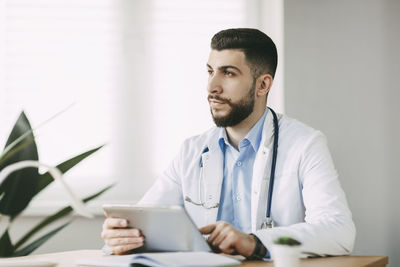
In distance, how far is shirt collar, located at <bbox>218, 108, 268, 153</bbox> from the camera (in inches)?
83.3

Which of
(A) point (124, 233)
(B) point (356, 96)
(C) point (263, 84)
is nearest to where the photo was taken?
(A) point (124, 233)

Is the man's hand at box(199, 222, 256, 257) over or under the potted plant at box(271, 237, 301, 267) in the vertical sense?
under

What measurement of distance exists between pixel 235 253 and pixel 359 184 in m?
1.46

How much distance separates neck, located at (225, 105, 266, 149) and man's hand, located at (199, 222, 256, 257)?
689 millimetres

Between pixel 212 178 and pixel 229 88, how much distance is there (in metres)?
0.39

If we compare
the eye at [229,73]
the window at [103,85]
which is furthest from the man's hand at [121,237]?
the window at [103,85]

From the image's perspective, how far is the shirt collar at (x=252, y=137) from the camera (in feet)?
6.94

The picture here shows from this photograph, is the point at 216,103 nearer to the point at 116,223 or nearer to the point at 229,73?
the point at 229,73

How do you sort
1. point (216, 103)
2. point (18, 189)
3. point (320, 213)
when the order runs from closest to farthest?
point (18, 189), point (320, 213), point (216, 103)

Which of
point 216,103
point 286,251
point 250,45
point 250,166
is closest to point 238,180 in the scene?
point 250,166

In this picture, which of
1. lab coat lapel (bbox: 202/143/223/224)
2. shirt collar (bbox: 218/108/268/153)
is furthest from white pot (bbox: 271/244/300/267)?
shirt collar (bbox: 218/108/268/153)

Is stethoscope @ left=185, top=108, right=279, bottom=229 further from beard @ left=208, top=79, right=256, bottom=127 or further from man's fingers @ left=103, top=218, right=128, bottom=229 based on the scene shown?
man's fingers @ left=103, top=218, right=128, bottom=229

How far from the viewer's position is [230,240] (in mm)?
1490

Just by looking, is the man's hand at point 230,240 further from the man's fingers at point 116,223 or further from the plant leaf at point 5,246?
the plant leaf at point 5,246
